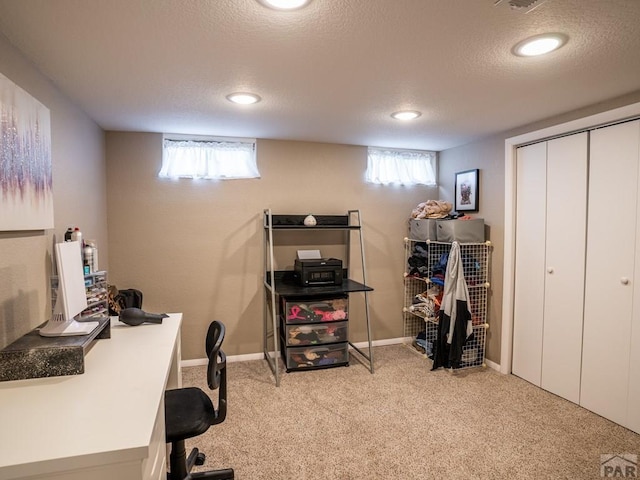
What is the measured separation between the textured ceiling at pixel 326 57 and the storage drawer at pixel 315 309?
161cm

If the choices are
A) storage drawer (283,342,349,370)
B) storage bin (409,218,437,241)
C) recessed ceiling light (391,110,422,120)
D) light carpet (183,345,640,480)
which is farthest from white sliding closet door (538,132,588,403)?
storage drawer (283,342,349,370)

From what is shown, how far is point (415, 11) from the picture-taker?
1.41 m

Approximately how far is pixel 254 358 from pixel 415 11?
325 cm

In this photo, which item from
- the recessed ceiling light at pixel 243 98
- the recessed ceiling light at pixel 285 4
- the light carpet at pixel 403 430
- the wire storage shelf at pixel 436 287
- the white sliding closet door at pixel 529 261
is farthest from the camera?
the wire storage shelf at pixel 436 287

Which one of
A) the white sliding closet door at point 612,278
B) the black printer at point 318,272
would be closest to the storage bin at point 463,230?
the white sliding closet door at point 612,278

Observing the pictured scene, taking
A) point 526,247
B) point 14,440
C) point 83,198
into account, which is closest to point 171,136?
point 83,198

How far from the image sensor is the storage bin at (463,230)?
3328 mm

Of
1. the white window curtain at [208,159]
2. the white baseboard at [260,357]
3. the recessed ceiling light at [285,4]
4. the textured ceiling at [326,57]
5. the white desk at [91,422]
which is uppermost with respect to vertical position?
the textured ceiling at [326,57]

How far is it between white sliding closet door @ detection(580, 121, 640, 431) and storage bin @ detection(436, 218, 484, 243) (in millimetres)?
908

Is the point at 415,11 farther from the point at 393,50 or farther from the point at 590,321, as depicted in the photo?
the point at 590,321

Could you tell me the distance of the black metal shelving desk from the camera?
3234 millimetres

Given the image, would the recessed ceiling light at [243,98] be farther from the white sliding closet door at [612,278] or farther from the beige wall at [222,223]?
the white sliding closet door at [612,278]

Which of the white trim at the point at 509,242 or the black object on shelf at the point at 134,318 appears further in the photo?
the white trim at the point at 509,242

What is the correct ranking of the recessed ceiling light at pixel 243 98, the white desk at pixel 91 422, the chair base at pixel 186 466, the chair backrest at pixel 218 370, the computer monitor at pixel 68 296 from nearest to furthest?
the white desk at pixel 91 422 → the computer monitor at pixel 68 296 → the chair backrest at pixel 218 370 → the chair base at pixel 186 466 → the recessed ceiling light at pixel 243 98
